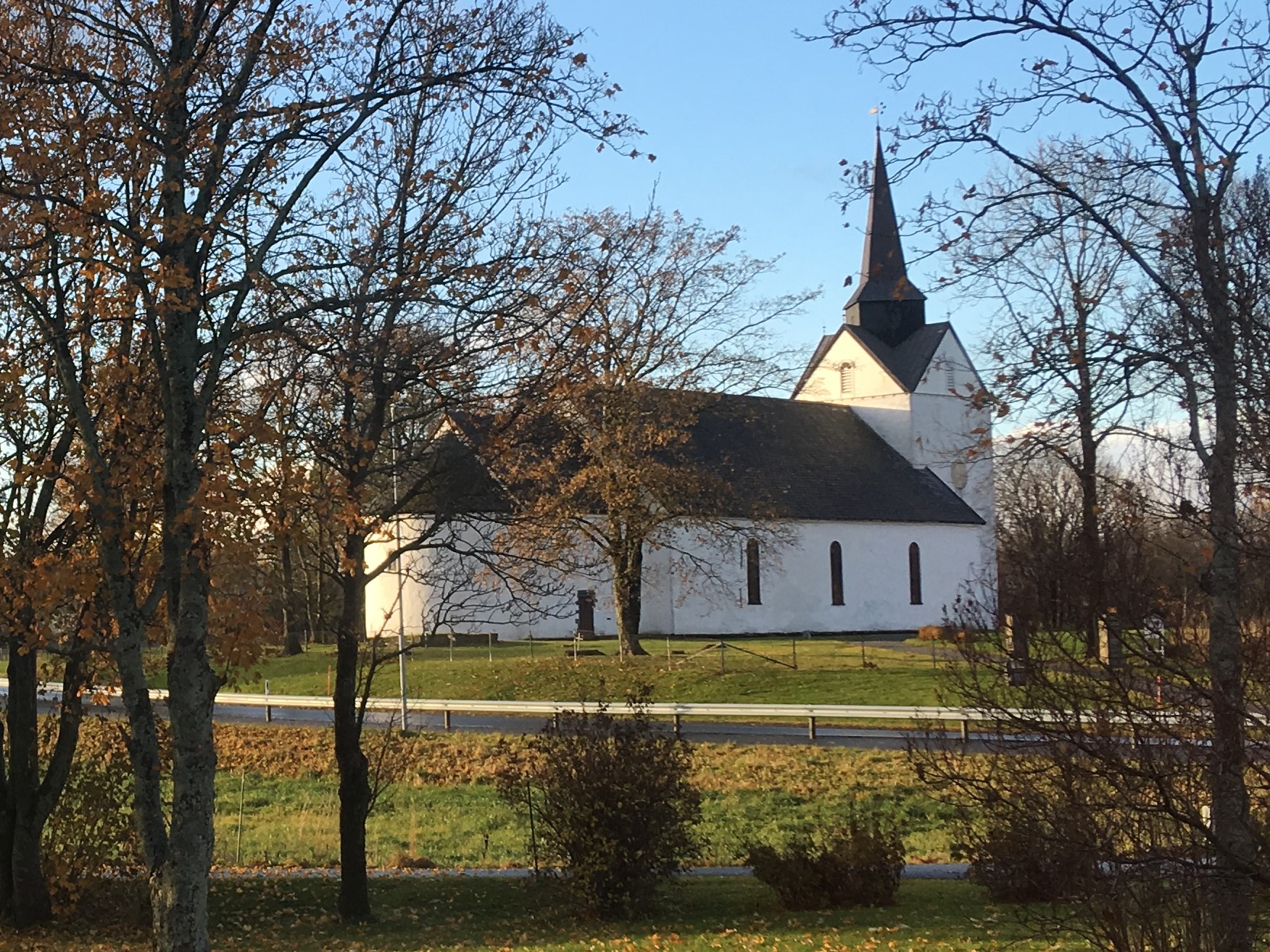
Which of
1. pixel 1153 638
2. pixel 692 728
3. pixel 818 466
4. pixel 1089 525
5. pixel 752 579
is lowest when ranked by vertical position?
pixel 692 728

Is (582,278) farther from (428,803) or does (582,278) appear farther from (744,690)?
(744,690)

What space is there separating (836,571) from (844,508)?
2606 mm

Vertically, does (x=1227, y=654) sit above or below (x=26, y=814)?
above

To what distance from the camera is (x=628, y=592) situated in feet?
131

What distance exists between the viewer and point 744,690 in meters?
34.1

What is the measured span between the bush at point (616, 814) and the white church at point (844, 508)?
1159 inches

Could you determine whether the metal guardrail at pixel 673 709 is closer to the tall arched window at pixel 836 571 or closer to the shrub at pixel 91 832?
the shrub at pixel 91 832

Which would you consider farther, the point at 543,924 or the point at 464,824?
the point at 464,824

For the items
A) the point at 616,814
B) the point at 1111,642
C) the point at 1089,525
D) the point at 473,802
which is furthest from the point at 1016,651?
the point at 473,802

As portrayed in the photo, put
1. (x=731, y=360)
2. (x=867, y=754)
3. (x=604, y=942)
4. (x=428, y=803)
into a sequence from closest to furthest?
(x=604, y=942), (x=428, y=803), (x=867, y=754), (x=731, y=360)

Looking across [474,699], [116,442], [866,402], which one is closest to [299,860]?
[116,442]

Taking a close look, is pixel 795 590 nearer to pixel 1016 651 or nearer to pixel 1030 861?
pixel 1030 861

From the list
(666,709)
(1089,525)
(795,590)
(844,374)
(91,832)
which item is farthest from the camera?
(844,374)

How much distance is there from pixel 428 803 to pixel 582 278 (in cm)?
1389
